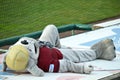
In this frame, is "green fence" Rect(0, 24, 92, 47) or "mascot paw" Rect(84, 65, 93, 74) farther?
"green fence" Rect(0, 24, 92, 47)

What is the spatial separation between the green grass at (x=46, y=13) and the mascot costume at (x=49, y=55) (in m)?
2.29

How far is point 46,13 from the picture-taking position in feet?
21.7

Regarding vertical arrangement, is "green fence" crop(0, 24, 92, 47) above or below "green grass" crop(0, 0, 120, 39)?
below

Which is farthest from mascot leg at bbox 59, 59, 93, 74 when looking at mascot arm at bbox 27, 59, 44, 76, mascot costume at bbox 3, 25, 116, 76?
mascot arm at bbox 27, 59, 44, 76

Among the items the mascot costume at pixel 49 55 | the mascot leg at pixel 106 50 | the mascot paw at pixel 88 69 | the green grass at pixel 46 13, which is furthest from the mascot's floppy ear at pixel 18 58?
the green grass at pixel 46 13

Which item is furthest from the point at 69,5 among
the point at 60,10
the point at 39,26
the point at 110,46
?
the point at 110,46

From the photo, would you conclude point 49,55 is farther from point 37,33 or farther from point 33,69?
point 37,33

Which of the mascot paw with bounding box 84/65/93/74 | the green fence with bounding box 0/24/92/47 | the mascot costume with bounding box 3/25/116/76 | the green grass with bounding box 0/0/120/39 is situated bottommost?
the mascot paw with bounding box 84/65/93/74

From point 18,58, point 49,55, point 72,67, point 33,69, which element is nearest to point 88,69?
point 72,67

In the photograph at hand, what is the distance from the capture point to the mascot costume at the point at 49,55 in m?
3.04

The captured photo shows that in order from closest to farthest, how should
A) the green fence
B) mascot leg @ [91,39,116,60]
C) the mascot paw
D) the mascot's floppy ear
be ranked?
the mascot's floppy ear
the mascot paw
mascot leg @ [91,39,116,60]
the green fence

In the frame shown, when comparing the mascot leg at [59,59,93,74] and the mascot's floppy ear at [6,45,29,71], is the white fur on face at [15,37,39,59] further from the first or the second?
the mascot leg at [59,59,93,74]

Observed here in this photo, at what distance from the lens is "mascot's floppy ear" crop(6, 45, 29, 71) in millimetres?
3014

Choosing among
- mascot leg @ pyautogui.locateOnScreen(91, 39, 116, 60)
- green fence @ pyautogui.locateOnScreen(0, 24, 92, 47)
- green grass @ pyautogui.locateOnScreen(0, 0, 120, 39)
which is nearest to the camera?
mascot leg @ pyautogui.locateOnScreen(91, 39, 116, 60)
